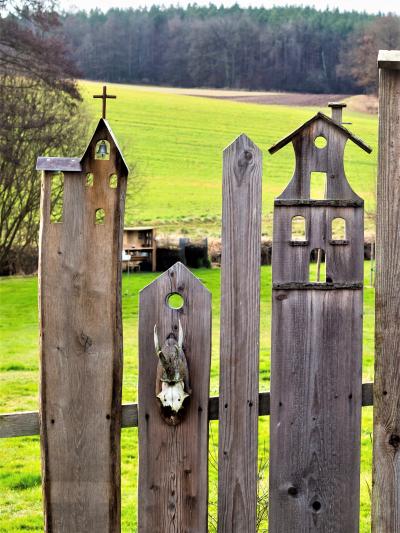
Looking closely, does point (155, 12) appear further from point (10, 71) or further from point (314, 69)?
point (10, 71)

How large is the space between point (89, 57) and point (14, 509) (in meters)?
43.6

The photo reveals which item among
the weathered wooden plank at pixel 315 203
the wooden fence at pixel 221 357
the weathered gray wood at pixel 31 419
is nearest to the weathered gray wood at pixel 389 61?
the wooden fence at pixel 221 357

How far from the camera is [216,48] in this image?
54125mm

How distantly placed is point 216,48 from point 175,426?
175 ft

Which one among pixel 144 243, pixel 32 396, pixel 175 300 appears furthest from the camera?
pixel 144 243

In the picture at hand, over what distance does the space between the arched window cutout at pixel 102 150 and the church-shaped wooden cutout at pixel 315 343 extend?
0.54 metres

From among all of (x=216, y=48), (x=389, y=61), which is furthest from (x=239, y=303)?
(x=216, y=48)

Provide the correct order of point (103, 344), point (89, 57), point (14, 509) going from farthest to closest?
1. point (89, 57)
2. point (14, 509)
3. point (103, 344)

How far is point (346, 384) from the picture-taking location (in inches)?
110

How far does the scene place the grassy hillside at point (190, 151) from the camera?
32.4 metres

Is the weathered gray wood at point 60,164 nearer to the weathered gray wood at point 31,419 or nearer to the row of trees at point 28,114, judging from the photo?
the weathered gray wood at point 31,419

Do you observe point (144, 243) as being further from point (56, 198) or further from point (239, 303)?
point (239, 303)

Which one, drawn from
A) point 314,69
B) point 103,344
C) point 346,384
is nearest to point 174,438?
point 103,344

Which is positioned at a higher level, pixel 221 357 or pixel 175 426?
pixel 221 357
